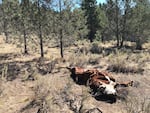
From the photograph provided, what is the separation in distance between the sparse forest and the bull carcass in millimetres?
380

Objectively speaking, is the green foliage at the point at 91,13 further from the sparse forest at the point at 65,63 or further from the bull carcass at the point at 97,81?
the bull carcass at the point at 97,81

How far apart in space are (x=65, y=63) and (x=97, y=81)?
6107mm

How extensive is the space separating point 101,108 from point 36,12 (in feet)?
37.0

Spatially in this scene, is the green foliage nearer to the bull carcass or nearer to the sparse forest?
the sparse forest

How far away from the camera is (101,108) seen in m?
11.3

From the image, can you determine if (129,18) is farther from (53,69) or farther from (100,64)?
(53,69)

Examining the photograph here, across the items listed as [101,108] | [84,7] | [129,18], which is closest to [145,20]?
[129,18]

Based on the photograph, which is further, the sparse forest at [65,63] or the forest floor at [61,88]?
→ the sparse forest at [65,63]

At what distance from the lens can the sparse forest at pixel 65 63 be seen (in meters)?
11.2

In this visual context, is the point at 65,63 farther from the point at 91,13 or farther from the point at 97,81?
the point at 91,13

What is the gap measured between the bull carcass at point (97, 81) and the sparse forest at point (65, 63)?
1.25ft

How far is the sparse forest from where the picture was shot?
11203mm

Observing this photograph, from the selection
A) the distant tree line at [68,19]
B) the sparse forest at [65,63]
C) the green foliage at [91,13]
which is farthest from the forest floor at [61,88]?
the green foliage at [91,13]

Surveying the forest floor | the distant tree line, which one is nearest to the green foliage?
the distant tree line
